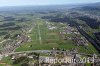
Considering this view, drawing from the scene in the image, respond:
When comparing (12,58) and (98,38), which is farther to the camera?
(98,38)

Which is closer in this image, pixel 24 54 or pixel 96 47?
pixel 24 54

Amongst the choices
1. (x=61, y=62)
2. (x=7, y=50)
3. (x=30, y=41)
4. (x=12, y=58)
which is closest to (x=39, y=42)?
(x=30, y=41)

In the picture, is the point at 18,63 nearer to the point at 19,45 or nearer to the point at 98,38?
the point at 19,45

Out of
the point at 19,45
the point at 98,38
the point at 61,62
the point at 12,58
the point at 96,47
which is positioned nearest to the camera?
the point at 61,62

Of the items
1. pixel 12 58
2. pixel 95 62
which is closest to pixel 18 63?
pixel 12 58

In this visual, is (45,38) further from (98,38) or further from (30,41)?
(98,38)

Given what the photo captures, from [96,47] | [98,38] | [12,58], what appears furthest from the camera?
[98,38]

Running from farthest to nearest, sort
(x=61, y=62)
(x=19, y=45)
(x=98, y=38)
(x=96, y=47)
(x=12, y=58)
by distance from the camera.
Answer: (x=98, y=38) < (x=19, y=45) < (x=96, y=47) < (x=12, y=58) < (x=61, y=62)

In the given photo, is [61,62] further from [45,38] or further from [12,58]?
[45,38]

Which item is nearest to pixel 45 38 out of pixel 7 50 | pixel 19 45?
pixel 19 45
